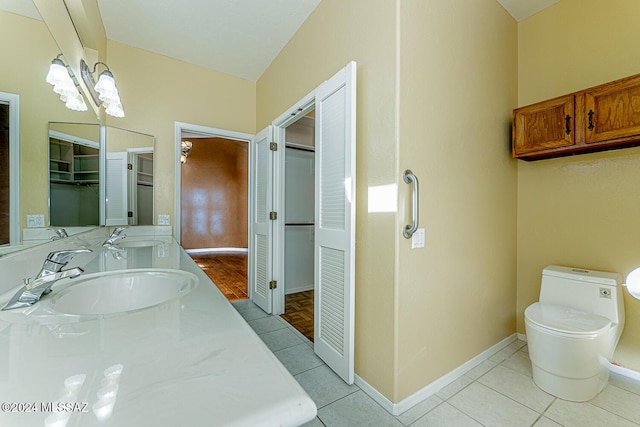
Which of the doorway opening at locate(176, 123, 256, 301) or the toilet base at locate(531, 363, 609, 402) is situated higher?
the doorway opening at locate(176, 123, 256, 301)

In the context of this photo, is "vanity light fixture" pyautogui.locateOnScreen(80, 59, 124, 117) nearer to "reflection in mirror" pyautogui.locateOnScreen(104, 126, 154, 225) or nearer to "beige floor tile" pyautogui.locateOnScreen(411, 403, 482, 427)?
"reflection in mirror" pyautogui.locateOnScreen(104, 126, 154, 225)

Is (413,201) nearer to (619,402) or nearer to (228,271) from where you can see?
(619,402)

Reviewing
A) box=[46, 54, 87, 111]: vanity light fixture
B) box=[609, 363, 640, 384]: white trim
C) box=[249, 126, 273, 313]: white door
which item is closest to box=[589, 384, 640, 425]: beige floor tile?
box=[609, 363, 640, 384]: white trim

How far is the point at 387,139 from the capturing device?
146cm

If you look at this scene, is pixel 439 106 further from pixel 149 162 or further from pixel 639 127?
pixel 149 162

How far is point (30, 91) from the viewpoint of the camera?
31.8 inches

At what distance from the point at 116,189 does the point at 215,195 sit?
501cm

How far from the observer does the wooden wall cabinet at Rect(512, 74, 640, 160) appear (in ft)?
5.07

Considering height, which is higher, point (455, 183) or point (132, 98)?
point (132, 98)

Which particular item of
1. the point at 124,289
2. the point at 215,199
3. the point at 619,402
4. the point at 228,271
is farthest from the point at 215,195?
the point at 619,402

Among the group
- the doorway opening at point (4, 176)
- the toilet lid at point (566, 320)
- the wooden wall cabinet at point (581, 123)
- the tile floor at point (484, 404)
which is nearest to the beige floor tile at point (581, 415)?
the tile floor at point (484, 404)

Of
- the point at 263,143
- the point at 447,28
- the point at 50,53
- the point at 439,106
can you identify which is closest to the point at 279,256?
the point at 263,143

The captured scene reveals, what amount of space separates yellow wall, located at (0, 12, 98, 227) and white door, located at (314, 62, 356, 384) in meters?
1.30

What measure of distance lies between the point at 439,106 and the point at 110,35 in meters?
2.86
